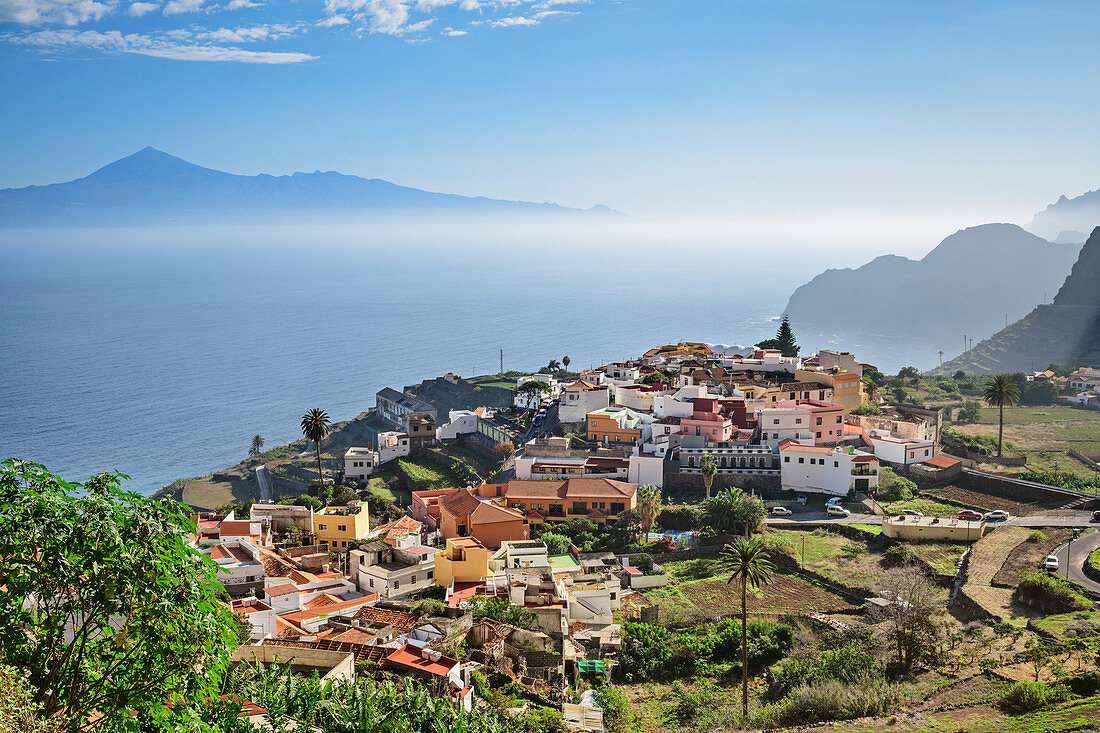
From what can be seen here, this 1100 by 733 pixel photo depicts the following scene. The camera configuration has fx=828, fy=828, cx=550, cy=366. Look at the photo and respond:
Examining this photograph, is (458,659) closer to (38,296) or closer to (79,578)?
(79,578)

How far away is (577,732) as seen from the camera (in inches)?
676

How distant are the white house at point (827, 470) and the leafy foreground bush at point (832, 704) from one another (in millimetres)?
18414

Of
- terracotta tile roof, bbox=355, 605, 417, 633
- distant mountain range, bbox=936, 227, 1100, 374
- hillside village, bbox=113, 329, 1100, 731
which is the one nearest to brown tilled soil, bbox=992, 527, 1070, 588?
hillside village, bbox=113, 329, 1100, 731

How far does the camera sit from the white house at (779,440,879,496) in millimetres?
35875

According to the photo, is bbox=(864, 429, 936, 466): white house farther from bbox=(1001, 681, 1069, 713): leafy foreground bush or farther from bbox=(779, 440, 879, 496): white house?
bbox=(1001, 681, 1069, 713): leafy foreground bush

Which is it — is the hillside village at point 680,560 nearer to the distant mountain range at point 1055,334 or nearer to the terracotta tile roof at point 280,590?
the terracotta tile roof at point 280,590

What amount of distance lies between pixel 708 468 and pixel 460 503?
10.9 m

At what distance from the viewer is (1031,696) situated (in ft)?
53.0

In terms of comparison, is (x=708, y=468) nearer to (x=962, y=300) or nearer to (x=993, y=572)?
(x=993, y=572)

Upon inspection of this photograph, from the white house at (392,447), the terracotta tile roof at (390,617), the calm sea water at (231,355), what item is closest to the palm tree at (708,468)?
the terracotta tile roof at (390,617)

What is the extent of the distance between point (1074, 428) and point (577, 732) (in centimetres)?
4601

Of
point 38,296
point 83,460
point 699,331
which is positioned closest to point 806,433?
point 83,460

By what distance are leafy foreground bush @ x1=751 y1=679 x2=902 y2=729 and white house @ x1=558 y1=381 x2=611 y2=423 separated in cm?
2861

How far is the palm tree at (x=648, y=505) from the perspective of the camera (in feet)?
109
